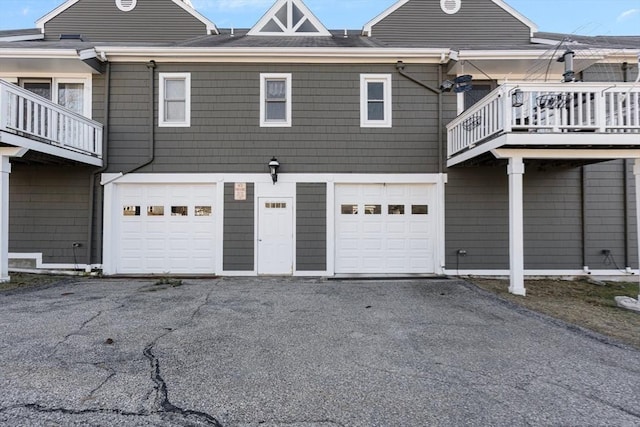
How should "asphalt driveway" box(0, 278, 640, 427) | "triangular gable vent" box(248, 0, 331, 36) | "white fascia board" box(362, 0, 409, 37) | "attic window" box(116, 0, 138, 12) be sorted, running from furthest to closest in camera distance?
"attic window" box(116, 0, 138, 12) < "white fascia board" box(362, 0, 409, 37) < "triangular gable vent" box(248, 0, 331, 36) < "asphalt driveway" box(0, 278, 640, 427)

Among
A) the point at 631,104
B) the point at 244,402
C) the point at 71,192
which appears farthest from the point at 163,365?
the point at 631,104

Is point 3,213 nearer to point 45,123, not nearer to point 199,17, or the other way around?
point 45,123


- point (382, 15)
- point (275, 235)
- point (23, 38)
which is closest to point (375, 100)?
point (382, 15)

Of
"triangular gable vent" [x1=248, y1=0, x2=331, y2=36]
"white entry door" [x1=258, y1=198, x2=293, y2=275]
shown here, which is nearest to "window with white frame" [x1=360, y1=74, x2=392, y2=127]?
A: "triangular gable vent" [x1=248, y1=0, x2=331, y2=36]

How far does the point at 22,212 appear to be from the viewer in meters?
8.18

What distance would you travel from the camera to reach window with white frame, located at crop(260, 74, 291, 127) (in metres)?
8.43

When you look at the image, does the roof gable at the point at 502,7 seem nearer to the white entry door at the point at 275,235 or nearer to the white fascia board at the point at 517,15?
the white fascia board at the point at 517,15

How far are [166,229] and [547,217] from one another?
9192mm

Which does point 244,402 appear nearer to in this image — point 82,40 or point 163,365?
point 163,365

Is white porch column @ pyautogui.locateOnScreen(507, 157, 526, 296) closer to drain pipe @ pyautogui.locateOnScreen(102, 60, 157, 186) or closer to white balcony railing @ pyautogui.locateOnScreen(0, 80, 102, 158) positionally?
drain pipe @ pyautogui.locateOnScreen(102, 60, 157, 186)

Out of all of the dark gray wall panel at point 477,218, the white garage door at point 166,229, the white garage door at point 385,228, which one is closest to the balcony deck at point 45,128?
the white garage door at point 166,229

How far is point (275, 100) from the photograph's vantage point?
8484 millimetres

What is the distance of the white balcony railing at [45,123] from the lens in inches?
248

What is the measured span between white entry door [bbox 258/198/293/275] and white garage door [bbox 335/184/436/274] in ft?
3.84
